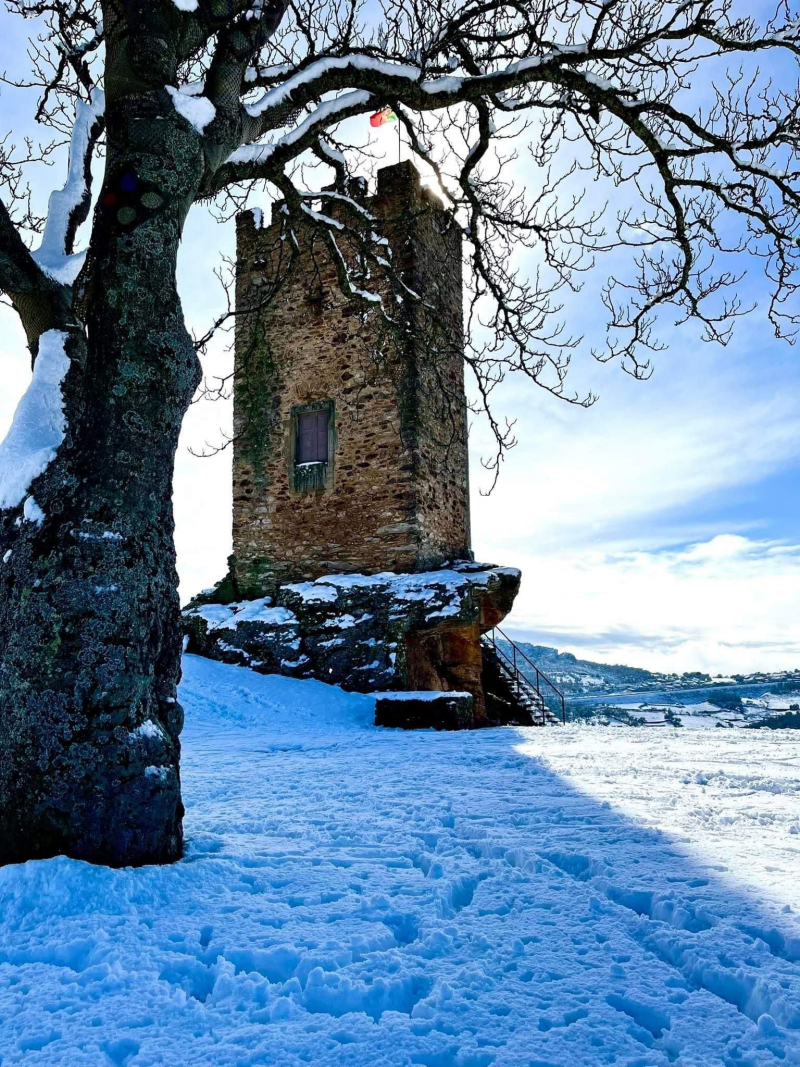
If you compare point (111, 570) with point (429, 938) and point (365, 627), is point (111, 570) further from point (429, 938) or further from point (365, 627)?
point (365, 627)

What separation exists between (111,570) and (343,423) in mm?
8433

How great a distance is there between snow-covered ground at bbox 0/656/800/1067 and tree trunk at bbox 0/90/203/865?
0.20 meters

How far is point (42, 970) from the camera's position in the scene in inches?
62.2

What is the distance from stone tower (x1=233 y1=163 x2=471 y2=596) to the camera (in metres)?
10.1

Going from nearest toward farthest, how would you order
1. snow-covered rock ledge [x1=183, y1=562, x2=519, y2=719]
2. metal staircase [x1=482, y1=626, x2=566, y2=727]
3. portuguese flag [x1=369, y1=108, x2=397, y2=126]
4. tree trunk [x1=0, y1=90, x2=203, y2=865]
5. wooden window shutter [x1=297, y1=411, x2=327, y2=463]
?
tree trunk [x1=0, y1=90, x2=203, y2=865], portuguese flag [x1=369, y1=108, x2=397, y2=126], snow-covered rock ledge [x1=183, y1=562, x2=519, y2=719], wooden window shutter [x1=297, y1=411, x2=327, y2=463], metal staircase [x1=482, y1=626, x2=566, y2=727]

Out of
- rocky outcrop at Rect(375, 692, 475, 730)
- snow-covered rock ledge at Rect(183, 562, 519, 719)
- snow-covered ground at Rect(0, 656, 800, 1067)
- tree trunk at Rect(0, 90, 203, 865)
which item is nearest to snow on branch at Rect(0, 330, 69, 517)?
tree trunk at Rect(0, 90, 203, 865)

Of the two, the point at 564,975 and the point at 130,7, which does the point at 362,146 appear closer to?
the point at 130,7

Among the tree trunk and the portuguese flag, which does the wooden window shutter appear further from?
the tree trunk

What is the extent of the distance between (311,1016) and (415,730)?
5569 mm

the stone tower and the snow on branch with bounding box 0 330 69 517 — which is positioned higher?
the stone tower

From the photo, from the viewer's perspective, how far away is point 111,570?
2328 millimetres

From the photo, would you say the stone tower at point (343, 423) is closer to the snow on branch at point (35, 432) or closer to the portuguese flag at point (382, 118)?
the portuguese flag at point (382, 118)

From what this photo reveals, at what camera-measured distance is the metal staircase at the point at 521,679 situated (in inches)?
522

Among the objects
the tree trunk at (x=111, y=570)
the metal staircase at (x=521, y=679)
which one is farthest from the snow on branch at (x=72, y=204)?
the metal staircase at (x=521, y=679)
